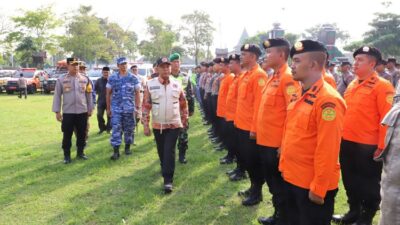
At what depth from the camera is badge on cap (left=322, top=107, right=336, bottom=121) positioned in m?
2.69

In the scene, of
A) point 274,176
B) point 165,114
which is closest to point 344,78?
point 165,114

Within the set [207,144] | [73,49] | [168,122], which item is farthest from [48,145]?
[73,49]

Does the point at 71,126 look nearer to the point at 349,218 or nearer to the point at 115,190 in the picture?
the point at 115,190

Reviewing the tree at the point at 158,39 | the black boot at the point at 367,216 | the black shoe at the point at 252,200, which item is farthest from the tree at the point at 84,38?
the black boot at the point at 367,216

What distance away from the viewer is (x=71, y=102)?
7184mm

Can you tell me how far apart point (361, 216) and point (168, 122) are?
2780 millimetres

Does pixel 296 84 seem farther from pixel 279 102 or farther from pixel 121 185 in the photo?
pixel 121 185

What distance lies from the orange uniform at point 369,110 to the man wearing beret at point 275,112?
2.57 feet

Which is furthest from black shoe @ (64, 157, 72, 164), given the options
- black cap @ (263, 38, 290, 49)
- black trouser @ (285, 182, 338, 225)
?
black trouser @ (285, 182, 338, 225)

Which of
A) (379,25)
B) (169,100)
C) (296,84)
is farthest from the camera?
(379,25)

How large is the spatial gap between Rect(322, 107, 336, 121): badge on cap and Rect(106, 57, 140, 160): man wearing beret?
5.42m

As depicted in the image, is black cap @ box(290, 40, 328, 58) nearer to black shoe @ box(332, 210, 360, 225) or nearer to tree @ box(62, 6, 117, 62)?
black shoe @ box(332, 210, 360, 225)

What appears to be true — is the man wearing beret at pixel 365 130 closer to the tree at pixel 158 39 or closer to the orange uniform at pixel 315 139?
the orange uniform at pixel 315 139

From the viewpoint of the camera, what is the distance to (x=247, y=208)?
16.2 ft
